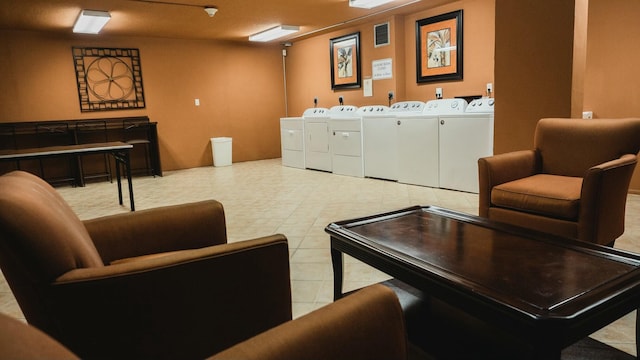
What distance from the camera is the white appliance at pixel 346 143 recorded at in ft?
20.7

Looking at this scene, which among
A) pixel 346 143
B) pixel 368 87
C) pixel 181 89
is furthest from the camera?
pixel 181 89

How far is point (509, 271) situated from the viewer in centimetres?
150

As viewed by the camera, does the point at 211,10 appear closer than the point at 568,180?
No

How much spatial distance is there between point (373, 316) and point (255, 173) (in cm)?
645

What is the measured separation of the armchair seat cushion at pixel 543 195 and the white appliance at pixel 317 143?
4232 mm

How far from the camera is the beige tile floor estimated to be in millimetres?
2553

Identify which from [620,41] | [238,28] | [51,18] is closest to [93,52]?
[51,18]

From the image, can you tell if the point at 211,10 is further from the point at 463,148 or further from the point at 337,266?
the point at 337,266

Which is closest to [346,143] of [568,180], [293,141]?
[293,141]

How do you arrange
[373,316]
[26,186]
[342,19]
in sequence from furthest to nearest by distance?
1. [342,19]
2. [26,186]
3. [373,316]

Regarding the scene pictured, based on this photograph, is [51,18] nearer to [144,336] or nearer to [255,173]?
[255,173]

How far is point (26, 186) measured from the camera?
1.24 meters

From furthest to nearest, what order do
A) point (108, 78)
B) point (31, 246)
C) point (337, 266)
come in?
point (108, 78), point (337, 266), point (31, 246)

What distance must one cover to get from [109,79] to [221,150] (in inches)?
89.0
